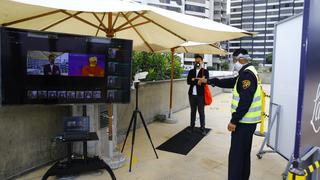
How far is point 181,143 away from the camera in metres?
5.95

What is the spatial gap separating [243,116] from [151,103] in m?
4.57

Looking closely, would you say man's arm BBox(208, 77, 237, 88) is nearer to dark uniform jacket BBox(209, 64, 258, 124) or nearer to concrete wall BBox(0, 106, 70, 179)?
dark uniform jacket BBox(209, 64, 258, 124)

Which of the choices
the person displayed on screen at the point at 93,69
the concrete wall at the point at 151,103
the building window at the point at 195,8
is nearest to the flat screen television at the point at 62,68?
the person displayed on screen at the point at 93,69

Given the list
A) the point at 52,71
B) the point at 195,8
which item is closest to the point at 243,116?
the point at 52,71

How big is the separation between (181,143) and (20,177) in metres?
3.13

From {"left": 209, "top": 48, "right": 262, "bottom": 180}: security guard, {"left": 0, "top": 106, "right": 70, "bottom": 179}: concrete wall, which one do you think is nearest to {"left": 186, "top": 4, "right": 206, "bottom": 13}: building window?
{"left": 0, "top": 106, "right": 70, "bottom": 179}: concrete wall

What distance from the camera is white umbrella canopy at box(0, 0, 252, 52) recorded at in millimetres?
3102

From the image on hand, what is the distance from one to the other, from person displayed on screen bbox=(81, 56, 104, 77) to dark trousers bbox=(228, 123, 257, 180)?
1972 millimetres

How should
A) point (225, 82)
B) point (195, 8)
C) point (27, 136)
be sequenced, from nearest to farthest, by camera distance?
1. point (27, 136)
2. point (225, 82)
3. point (195, 8)

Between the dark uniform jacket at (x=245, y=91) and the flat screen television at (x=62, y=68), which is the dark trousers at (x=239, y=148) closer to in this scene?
the dark uniform jacket at (x=245, y=91)

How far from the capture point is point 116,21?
493cm

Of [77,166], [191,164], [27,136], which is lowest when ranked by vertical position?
[191,164]

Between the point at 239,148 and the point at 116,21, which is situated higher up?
the point at 116,21

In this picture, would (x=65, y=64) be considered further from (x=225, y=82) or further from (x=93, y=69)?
(x=225, y=82)
